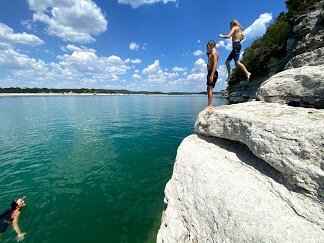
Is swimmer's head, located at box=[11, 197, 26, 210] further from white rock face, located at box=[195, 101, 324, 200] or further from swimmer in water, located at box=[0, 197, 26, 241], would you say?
white rock face, located at box=[195, 101, 324, 200]

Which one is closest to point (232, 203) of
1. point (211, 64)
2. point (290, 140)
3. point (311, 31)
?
point (290, 140)

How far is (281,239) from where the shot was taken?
4109 millimetres

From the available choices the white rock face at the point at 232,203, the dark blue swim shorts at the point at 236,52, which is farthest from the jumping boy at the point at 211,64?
the white rock face at the point at 232,203

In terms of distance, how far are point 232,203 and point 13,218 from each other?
11.7 meters

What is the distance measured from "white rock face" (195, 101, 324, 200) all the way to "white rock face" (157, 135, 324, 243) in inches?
18.9

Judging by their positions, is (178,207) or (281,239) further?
(178,207)

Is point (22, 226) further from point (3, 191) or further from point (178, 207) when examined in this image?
point (178, 207)

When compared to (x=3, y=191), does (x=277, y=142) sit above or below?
above

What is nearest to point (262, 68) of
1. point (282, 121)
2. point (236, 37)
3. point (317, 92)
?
point (236, 37)

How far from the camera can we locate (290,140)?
4.97 metres

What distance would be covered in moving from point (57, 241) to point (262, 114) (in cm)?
1080

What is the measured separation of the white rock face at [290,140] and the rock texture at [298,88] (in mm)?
1061

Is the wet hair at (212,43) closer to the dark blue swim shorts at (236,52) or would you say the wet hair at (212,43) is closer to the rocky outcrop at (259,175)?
the dark blue swim shorts at (236,52)

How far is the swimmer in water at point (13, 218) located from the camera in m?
9.46
